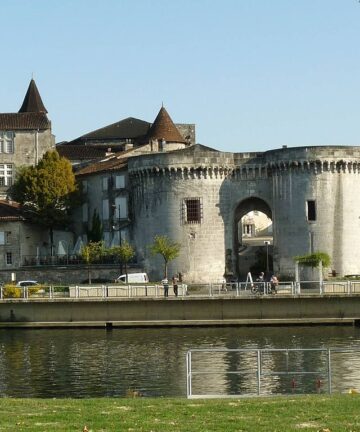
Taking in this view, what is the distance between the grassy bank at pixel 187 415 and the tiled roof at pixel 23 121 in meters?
83.7

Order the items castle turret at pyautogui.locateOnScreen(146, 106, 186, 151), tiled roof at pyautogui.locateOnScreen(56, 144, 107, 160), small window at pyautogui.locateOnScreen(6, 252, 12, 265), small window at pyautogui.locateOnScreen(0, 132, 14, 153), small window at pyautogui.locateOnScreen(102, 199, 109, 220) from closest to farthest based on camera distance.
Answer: small window at pyautogui.locateOnScreen(6, 252, 12, 265)
small window at pyautogui.locateOnScreen(102, 199, 109, 220)
castle turret at pyautogui.locateOnScreen(146, 106, 186, 151)
small window at pyautogui.locateOnScreen(0, 132, 14, 153)
tiled roof at pyautogui.locateOnScreen(56, 144, 107, 160)

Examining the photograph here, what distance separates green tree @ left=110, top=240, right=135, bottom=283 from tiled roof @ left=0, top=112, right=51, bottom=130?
27.0 m

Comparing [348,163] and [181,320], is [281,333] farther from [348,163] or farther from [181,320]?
[348,163]

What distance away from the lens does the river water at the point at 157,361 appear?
38.6 m

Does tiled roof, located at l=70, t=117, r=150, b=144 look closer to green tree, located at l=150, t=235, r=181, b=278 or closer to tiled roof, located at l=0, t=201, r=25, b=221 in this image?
tiled roof, located at l=0, t=201, r=25, b=221

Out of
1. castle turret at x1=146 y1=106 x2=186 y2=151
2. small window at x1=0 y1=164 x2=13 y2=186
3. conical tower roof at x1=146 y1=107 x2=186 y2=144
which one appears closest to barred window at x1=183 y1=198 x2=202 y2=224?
castle turret at x1=146 y1=106 x2=186 y2=151

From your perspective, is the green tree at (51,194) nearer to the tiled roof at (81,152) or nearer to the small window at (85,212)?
the small window at (85,212)

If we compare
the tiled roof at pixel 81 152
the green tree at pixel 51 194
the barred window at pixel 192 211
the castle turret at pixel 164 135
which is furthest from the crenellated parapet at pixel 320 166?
the tiled roof at pixel 81 152

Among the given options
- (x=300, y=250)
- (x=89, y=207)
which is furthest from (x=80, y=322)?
(x=89, y=207)

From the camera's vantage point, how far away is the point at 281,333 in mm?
58875

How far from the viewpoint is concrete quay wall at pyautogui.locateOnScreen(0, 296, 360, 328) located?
62812 millimetres

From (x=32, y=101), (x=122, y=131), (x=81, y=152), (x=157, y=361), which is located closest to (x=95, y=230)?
(x=81, y=152)

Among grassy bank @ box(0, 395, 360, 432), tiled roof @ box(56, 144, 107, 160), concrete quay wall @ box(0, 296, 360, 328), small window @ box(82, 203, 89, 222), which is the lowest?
grassy bank @ box(0, 395, 360, 432)

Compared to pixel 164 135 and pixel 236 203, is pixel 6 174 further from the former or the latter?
pixel 236 203
